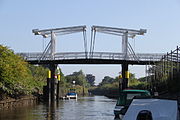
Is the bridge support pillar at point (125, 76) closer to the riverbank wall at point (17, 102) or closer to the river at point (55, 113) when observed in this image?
→ the riverbank wall at point (17, 102)

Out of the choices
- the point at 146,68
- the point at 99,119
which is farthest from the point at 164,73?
the point at 146,68

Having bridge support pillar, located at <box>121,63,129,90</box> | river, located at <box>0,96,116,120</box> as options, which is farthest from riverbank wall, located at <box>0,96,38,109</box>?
bridge support pillar, located at <box>121,63,129,90</box>

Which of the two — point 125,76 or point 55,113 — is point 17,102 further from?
point 125,76

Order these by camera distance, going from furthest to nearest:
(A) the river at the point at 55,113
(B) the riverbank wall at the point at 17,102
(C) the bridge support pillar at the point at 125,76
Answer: (C) the bridge support pillar at the point at 125,76
(B) the riverbank wall at the point at 17,102
(A) the river at the point at 55,113

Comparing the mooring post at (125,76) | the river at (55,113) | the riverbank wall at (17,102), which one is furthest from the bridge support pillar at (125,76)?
the river at (55,113)

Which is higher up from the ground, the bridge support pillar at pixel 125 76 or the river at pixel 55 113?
the bridge support pillar at pixel 125 76

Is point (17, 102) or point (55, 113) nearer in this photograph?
point (55, 113)

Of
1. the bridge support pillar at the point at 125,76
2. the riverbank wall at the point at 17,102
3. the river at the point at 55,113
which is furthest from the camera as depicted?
the bridge support pillar at the point at 125,76

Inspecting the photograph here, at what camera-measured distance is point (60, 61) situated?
49.5 m

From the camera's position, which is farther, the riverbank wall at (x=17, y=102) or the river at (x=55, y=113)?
the riverbank wall at (x=17, y=102)

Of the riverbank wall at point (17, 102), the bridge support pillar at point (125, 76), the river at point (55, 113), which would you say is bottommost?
the river at point (55, 113)

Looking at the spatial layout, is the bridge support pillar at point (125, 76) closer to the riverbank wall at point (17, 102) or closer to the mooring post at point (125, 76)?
the mooring post at point (125, 76)

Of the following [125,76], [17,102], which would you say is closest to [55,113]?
[17,102]

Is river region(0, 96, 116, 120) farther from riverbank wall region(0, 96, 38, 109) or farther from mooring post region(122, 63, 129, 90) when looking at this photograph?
mooring post region(122, 63, 129, 90)
